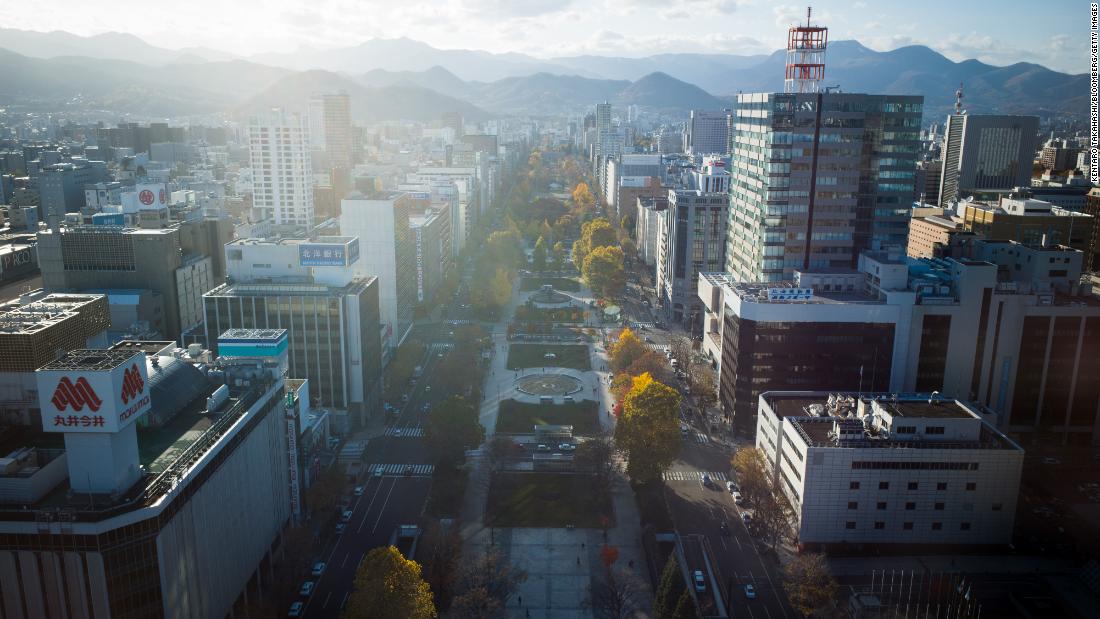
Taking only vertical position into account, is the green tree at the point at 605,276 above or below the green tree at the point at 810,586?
above

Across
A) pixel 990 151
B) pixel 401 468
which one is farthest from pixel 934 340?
pixel 990 151

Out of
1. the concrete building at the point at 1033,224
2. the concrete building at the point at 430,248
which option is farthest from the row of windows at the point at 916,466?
the concrete building at the point at 430,248

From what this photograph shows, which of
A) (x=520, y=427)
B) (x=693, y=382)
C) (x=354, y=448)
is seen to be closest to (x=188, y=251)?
(x=354, y=448)

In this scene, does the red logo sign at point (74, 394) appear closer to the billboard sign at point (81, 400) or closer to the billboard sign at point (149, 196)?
the billboard sign at point (81, 400)

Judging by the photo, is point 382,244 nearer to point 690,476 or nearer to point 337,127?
point 690,476

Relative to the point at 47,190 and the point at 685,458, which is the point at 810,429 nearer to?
the point at 685,458
